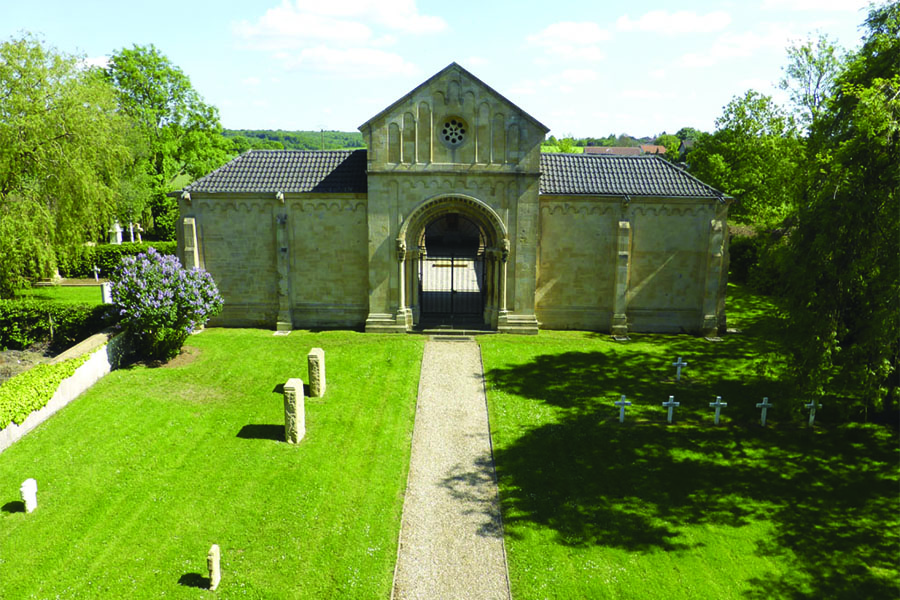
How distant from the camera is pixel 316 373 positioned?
20188mm

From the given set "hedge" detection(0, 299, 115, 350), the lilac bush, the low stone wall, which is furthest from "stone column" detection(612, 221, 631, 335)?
"hedge" detection(0, 299, 115, 350)

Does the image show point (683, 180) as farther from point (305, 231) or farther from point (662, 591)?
point (662, 591)

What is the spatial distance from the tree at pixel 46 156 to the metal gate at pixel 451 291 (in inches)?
655

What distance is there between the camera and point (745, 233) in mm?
42031

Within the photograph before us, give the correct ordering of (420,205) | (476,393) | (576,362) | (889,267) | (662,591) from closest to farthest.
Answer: (662,591), (889,267), (476,393), (576,362), (420,205)

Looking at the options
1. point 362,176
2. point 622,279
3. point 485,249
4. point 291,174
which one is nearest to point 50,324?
point 291,174

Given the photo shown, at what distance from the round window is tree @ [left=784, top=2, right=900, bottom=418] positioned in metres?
14.3

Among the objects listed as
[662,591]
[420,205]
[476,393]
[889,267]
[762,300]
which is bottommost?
[662,591]

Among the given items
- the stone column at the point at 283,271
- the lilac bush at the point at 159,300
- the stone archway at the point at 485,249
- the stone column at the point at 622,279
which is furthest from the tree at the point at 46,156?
the stone column at the point at 622,279

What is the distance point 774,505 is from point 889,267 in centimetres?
640

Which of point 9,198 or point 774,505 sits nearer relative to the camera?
point 774,505

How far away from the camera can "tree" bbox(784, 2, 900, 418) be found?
14.2m

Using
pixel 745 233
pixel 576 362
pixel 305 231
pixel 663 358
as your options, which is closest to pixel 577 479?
pixel 576 362

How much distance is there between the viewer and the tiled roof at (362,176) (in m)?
Answer: 27.3
